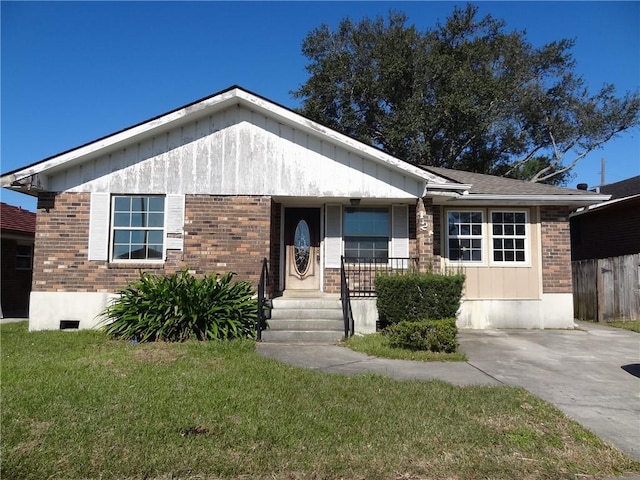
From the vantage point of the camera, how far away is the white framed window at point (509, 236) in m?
11.7

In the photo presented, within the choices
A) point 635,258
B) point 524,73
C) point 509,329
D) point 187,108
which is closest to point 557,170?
point 524,73

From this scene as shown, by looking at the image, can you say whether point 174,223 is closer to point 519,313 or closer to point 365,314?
point 365,314

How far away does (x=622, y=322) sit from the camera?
12875 millimetres

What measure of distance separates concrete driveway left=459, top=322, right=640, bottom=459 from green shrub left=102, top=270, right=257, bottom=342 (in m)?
4.24

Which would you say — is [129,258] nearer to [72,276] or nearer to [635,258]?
[72,276]

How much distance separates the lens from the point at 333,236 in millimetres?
11406

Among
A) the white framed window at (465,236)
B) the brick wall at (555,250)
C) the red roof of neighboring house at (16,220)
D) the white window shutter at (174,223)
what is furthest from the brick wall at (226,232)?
the red roof of neighboring house at (16,220)

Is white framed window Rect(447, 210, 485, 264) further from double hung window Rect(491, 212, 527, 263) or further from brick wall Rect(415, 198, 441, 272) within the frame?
brick wall Rect(415, 198, 441, 272)

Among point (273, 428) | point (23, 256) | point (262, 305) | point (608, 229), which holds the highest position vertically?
point (608, 229)

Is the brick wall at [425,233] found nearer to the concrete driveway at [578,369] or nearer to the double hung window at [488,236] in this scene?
the double hung window at [488,236]

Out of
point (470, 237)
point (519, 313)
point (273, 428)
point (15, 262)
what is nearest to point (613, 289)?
point (519, 313)

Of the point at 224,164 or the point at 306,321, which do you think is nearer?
the point at 306,321

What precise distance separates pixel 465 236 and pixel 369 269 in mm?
2703

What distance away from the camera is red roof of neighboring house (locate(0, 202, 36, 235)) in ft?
50.0
